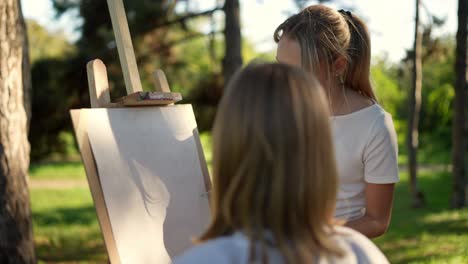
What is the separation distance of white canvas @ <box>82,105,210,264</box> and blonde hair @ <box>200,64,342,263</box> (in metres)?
1.06

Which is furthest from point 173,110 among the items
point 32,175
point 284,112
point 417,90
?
point 32,175

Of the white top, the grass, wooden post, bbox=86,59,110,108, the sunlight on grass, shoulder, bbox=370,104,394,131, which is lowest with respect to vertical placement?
the sunlight on grass

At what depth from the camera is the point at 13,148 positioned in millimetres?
3467

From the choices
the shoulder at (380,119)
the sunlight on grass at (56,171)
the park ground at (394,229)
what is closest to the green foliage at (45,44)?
the sunlight on grass at (56,171)

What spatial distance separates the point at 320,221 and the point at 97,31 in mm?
8622

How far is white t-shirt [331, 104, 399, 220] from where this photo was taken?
1.79 meters

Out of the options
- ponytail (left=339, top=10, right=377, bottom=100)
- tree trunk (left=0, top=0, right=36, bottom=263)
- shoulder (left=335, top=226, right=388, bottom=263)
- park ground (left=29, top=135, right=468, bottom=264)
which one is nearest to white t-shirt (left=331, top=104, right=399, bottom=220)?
ponytail (left=339, top=10, right=377, bottom=100)

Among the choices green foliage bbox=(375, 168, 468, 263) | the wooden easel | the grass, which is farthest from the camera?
the grass

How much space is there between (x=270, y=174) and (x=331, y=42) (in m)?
0.84

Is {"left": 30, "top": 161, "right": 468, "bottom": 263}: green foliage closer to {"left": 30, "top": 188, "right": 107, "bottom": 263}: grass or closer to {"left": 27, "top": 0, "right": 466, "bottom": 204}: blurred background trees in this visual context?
{"left": 30, "top": 188, "right": 107, "bottom": 263}: grass

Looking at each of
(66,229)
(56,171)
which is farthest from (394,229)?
(56,171)

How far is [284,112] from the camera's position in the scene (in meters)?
1.08

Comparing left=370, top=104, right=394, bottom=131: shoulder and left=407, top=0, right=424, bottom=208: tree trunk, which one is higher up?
left=370, top=104, right=394, bottom=131: shoulder

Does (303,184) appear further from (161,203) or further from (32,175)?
(32,175)
